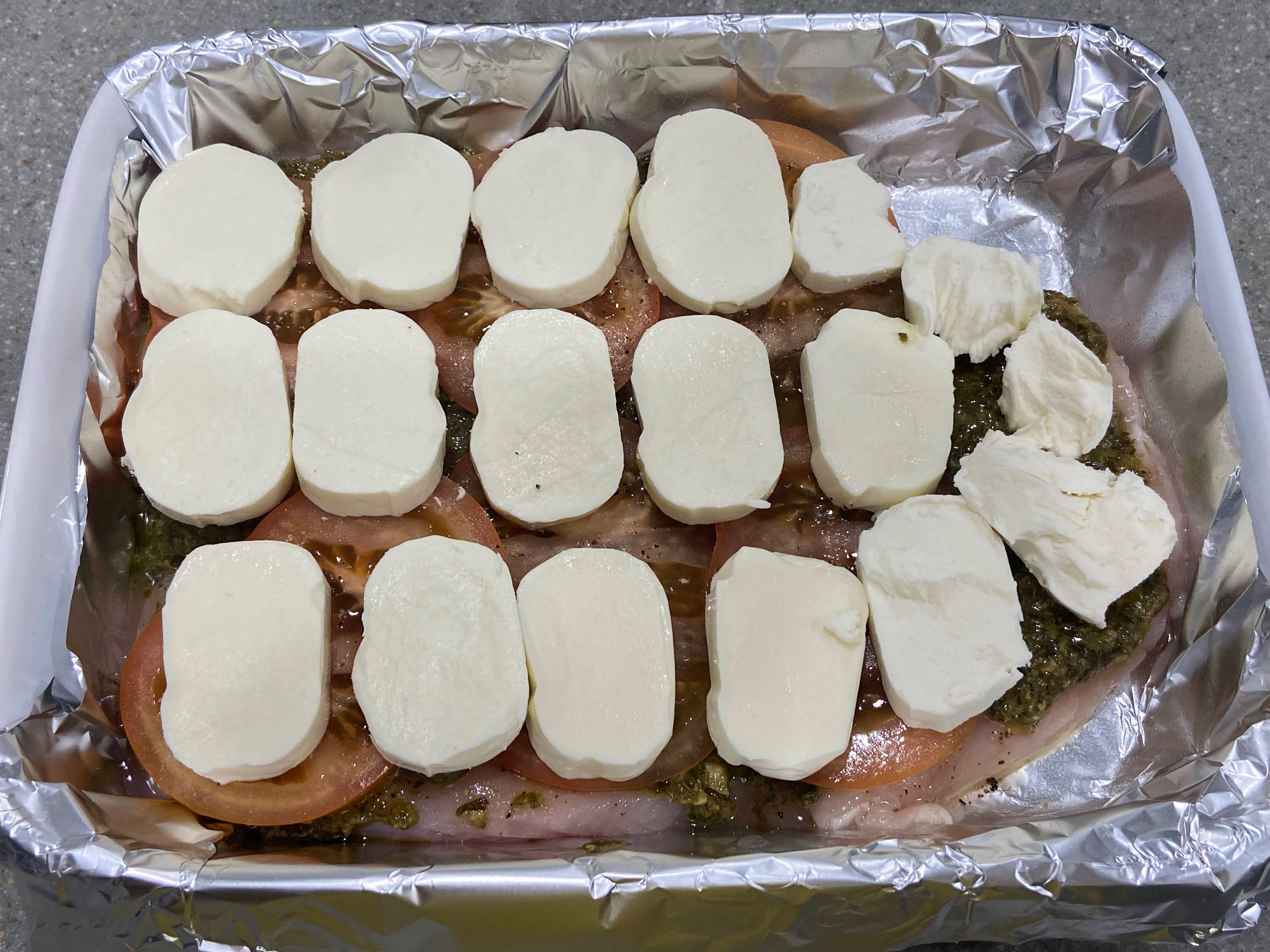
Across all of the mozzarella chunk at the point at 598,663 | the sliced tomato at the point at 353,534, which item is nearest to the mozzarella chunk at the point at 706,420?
the mozzarella chunk at the point at 598,663

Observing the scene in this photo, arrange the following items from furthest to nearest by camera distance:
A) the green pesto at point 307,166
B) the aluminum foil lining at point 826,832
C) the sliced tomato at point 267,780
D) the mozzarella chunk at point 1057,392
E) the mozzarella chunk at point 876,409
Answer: the green pesto at point 307,166 < the mozzarella chunk at point 1057,392 < the mozzarella chunk at point 876,409 < the sliced tomato at point 267,780 < the aluminum foil lining at point 826,832

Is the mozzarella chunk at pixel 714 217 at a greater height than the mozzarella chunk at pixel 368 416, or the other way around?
the mozzarella chunk at pixel 714 217

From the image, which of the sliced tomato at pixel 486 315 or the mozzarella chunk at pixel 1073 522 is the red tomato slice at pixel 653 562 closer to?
the sliced tomato at pixel 486 315

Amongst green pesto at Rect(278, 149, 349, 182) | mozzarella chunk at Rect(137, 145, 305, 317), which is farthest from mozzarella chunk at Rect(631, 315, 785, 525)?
green pesto at Rect(278, 149, 349, 182)

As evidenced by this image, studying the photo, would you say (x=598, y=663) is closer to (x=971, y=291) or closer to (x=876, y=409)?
(x=876, y=409)

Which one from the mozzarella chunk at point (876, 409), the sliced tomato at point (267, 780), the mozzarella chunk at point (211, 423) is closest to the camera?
the sliced tomato at point (267, 780)

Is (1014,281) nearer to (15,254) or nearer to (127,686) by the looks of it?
(127,686)

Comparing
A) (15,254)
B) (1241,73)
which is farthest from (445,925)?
(1241,73)

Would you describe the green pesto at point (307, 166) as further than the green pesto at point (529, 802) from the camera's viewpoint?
Yes
